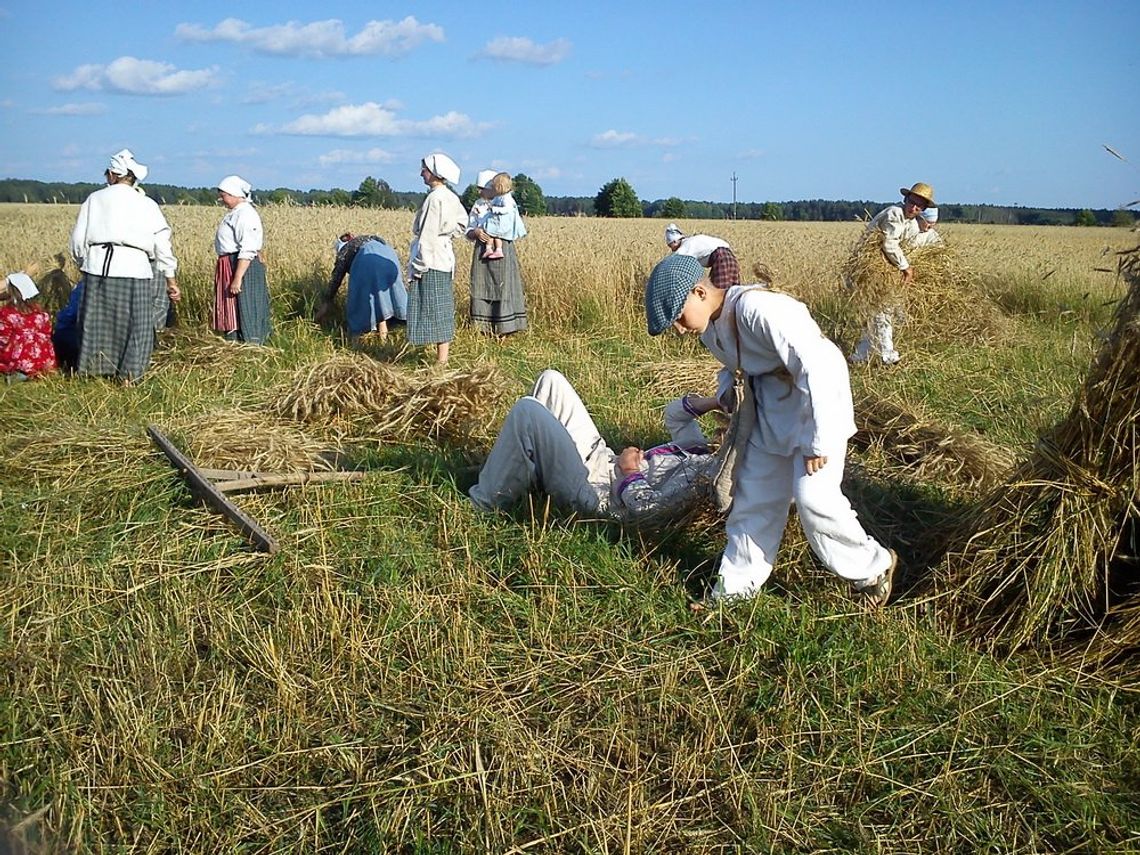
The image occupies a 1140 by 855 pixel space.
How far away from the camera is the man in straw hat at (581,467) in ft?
13.6

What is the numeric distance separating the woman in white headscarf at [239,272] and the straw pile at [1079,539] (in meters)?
6.97

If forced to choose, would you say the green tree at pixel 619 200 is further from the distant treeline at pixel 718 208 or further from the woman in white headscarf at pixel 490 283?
the woman in white headscarf at pixel 490 283

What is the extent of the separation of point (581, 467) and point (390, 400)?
6.86 ft

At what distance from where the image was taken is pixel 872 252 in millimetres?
9578

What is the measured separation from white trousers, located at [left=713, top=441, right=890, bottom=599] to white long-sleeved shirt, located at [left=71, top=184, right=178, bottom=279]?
5.91m

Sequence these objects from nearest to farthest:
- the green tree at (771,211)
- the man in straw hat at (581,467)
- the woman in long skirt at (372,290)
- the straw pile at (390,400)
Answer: the man in straw hat at (581,467) → the straw pile at (390,400) → the woman in long skirt at (372,290) → the green tree at (771,211)

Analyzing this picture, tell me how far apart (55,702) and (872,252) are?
333 inches

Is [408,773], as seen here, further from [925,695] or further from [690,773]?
[925,695]

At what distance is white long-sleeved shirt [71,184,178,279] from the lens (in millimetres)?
7375

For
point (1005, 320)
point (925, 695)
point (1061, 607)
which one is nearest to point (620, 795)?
point (925, 695)

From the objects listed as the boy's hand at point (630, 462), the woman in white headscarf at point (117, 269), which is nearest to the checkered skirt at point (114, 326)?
the woman in white headscarf at point (117, 269)

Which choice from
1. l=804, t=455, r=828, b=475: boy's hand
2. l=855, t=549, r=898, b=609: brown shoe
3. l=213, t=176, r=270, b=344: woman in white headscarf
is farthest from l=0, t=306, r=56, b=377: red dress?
l=855, t=549, r=898, b=609: brown shoe

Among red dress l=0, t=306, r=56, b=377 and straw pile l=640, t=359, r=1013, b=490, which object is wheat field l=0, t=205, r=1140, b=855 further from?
red dress l=0, t=306, r=56, b=377

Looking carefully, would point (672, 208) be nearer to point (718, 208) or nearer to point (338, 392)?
point (718, 208)
